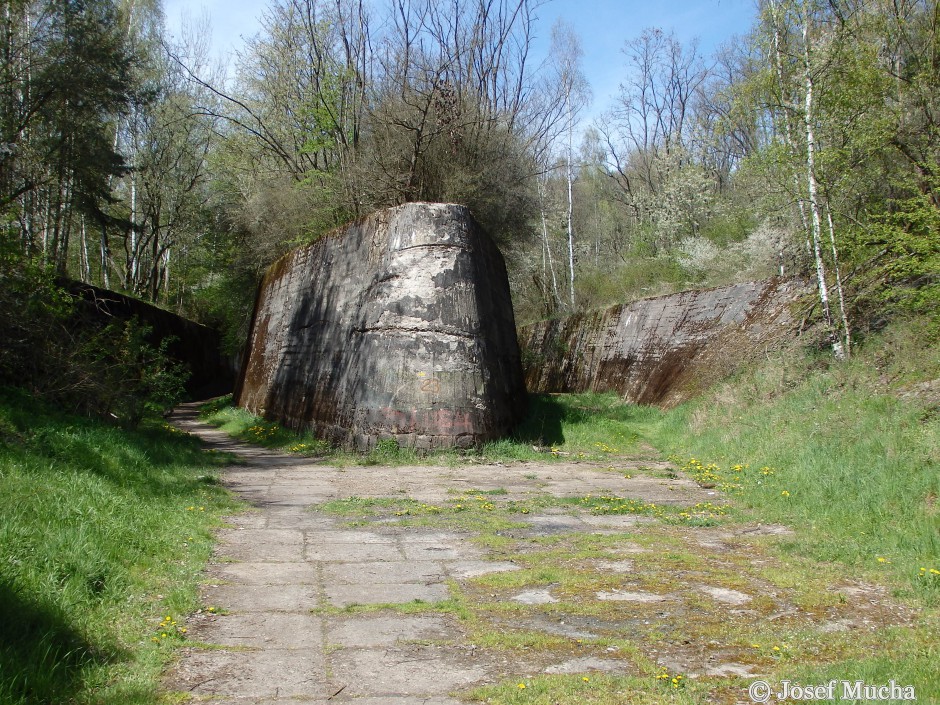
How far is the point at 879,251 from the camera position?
984 cm

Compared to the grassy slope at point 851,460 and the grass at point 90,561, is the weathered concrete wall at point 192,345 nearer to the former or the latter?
the grass at point 90,561

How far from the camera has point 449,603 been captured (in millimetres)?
4043

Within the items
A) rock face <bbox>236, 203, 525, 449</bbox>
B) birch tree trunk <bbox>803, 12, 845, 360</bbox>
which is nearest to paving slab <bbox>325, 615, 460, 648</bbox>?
rock face <bbox>236, 203, 525, 449</bbox>

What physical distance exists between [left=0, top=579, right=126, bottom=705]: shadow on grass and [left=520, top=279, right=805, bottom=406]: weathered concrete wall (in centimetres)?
1031

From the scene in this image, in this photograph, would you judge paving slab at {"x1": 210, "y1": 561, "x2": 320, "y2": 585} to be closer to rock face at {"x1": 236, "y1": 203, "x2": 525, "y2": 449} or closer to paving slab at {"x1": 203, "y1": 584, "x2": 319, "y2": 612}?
paving slab at {"x1": 203, "y1": 584, "x2": 319, "y2": 612}

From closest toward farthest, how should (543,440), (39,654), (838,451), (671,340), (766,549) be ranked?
(39,654) < (766,549) < (838,451) < (543,440) < (671,340)

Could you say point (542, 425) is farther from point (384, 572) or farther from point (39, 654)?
point (39, 654)

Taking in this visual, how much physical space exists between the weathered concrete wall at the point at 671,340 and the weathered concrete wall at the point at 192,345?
10.5 metres

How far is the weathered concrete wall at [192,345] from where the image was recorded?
67.4 ft

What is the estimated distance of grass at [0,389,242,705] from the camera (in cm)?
288

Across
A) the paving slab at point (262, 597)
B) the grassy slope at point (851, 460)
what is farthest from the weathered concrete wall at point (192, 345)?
the paving slab at point (262, 597)

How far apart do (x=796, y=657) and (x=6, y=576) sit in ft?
11.9

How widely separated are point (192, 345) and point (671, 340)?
728 inches

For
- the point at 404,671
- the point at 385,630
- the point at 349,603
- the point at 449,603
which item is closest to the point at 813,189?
the point at 449,603
